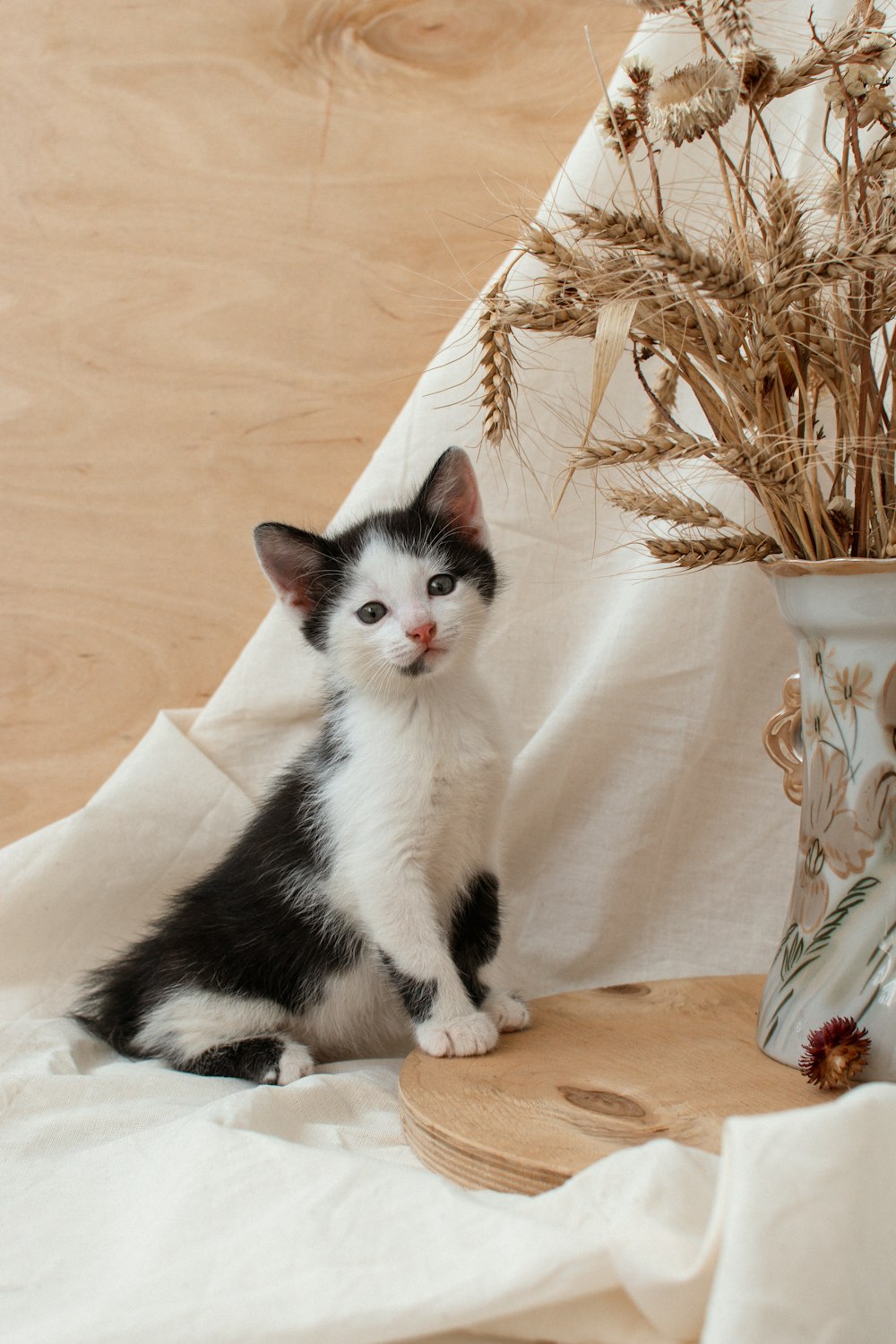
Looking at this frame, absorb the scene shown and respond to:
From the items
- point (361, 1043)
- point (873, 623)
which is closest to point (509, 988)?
point (361, 1043)

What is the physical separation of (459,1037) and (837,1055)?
35cm

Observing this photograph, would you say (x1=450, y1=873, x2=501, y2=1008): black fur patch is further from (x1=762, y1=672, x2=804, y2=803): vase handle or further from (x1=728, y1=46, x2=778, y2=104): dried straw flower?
(x1=728, y1=46, x2=778, y2=104): dried straw flower

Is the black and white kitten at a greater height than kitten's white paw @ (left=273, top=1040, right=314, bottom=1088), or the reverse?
the black and white kitten

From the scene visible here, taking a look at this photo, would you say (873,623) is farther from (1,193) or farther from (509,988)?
(1,193)

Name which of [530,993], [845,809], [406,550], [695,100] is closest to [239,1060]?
[530,993]

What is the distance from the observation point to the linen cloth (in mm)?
658

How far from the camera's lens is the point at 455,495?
1.25 meters

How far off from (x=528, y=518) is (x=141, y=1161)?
956 millimetres

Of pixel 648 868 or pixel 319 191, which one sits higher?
pixel 319 191

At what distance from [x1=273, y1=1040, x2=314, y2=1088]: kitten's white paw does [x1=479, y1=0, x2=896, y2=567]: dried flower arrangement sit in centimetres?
64

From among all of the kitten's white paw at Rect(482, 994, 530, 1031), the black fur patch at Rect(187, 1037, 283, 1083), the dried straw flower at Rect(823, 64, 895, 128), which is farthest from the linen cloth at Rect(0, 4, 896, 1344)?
the dried straw flower at Rect(823, 64, 895, 128)

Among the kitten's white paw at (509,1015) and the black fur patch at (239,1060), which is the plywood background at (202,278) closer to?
the black fur patch at (239,1060)

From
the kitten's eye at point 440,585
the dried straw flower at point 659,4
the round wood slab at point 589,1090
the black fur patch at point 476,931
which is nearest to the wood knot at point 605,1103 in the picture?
the round wood slab at point 589,1090

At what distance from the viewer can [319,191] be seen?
1.63 meters
